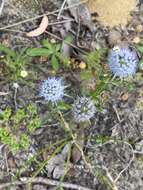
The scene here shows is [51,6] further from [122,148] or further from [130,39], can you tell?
[122,148]

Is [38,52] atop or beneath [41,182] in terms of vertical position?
atop

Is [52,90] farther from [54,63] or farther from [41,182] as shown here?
[41,182]

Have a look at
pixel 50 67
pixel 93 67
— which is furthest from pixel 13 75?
pixel 93 67

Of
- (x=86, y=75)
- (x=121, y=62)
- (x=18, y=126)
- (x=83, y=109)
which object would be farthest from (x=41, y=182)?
(x=121, y=62)

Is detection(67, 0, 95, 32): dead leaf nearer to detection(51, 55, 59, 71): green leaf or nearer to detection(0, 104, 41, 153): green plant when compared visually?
detection(51, 55, 59, 71): green leaf

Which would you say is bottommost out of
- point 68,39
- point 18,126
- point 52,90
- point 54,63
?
point 18,126

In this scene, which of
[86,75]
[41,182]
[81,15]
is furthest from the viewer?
[81,15]

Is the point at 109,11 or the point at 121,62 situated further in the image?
the point at 109,11

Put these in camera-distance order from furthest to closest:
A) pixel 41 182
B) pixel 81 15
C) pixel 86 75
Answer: pixel 81 15
pixel 86 75
pixel 41 182

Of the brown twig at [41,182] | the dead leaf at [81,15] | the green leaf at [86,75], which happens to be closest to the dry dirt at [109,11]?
the dead leaf at [81,15]

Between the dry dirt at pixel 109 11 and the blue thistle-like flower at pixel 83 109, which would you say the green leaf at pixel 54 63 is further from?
the dry dirt at pixel 109 11
